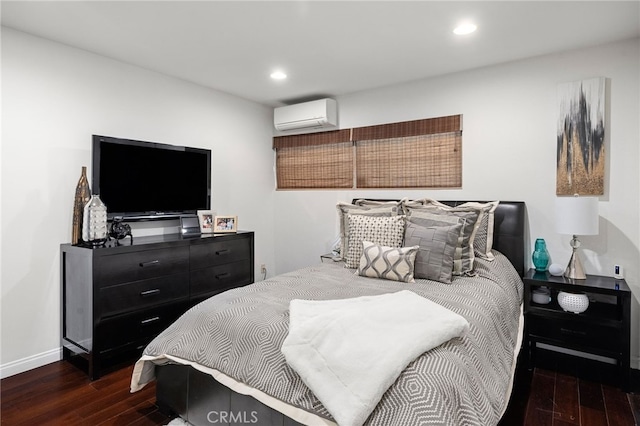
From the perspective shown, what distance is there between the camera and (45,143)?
109 inches

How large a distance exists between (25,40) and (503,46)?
3545mm

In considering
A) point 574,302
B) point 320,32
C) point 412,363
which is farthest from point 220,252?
point 574,302

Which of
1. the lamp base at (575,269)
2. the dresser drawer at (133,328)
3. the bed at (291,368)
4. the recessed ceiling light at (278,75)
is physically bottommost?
the dresser drawer at (133,328)

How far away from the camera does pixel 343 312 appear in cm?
162

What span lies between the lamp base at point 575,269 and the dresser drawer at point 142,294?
3044 mm

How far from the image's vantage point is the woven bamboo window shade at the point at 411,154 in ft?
11.6

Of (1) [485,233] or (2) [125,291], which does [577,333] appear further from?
(2) [125,291]

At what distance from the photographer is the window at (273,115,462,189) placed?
3576mm

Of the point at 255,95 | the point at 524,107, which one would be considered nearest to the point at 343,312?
the point at 524,107

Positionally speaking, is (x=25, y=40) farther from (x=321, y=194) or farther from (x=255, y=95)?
(x=321, y=194)

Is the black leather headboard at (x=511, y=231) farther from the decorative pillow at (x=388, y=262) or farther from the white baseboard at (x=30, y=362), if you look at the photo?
the white baseboard at (x=30, y=362)

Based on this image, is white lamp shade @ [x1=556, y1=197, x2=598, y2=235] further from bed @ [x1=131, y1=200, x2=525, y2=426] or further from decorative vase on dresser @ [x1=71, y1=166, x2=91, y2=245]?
decorative vase on dresser @ [x1=71, y1=166, x2=91, y2=245]

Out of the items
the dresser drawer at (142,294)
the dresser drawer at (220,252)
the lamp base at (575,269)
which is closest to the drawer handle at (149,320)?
the dresser drawer at (142,294)

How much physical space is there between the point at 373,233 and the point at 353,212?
1.37 ft
